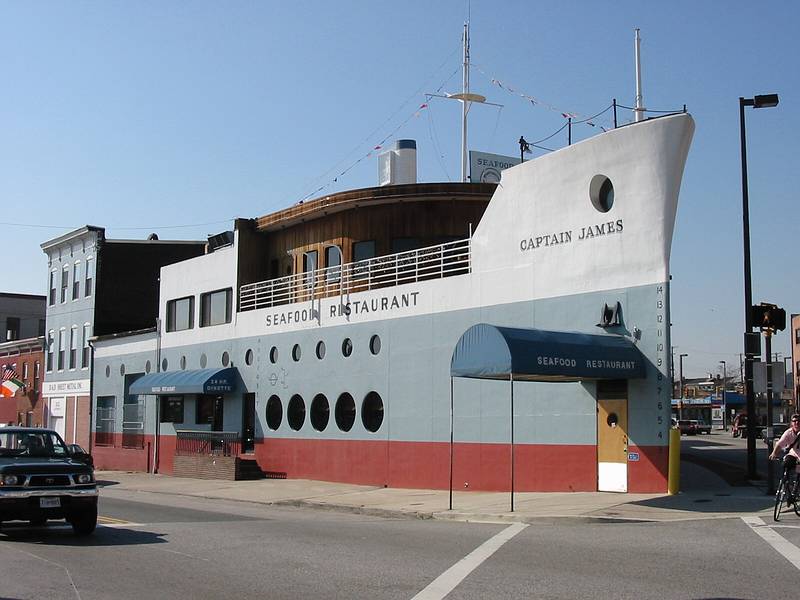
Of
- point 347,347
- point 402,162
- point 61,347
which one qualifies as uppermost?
point 402,162

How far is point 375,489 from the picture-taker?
80.5 feet

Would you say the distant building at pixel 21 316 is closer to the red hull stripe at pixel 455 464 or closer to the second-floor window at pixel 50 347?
the second-floor window at pixel 50 347

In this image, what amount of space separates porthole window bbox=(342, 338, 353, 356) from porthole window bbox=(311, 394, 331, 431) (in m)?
1.73

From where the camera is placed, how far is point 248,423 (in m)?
31.6

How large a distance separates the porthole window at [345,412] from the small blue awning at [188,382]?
583 cm

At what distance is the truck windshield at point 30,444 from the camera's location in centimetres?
1484

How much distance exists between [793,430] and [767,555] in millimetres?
4496

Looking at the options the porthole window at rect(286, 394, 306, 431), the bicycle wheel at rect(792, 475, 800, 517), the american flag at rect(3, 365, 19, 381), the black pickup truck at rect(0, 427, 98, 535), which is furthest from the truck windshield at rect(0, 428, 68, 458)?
the american flag at rect(3, 365, 19, 381)

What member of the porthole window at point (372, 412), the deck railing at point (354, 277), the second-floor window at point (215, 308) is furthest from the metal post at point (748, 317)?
the second-floor window at point (215, 308)

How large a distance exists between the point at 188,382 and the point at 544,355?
721 inches

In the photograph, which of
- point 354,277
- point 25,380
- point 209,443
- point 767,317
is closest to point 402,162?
point 354,277

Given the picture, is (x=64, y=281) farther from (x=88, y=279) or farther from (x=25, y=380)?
(x=25, y=380)

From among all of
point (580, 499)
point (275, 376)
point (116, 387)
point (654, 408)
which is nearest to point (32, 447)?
point (580, 499)

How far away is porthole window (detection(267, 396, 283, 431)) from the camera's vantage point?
29891mm
